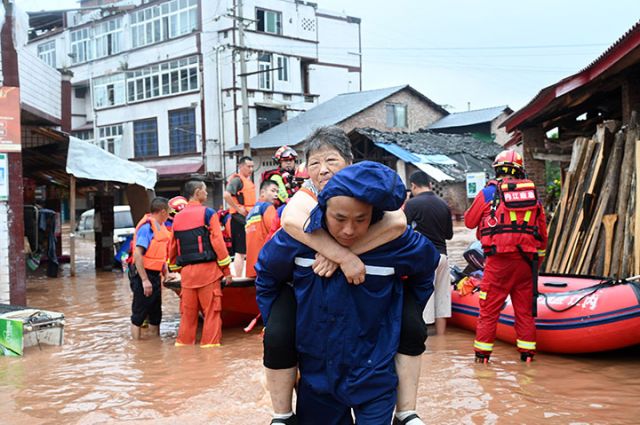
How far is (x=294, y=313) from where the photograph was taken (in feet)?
9.12

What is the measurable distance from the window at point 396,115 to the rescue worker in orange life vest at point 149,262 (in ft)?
88.9

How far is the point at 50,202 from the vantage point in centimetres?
1966

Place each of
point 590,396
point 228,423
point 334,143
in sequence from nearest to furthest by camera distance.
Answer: point 334,143
point 228,423
point 590,396

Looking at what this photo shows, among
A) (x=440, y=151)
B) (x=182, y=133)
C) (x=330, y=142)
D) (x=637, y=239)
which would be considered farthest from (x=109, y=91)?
(x=330, y=142)

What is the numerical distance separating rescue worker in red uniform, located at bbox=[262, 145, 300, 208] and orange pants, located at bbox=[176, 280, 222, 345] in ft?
3.91

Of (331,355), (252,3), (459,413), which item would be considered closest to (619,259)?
(459,413)

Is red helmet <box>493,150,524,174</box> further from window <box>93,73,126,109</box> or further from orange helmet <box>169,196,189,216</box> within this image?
window <box>93,73,126,109</box>

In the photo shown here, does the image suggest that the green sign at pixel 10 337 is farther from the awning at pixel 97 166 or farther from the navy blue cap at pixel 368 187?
the awning at pixel 97 166

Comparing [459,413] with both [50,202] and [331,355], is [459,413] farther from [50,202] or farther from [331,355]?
[50,202]

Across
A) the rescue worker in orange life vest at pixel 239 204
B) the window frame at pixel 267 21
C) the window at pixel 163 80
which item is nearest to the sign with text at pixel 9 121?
the rescue worker in orange life vest at pixel 239 204

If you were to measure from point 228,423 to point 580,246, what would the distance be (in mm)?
5743

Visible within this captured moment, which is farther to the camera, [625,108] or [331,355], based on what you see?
[625,108]

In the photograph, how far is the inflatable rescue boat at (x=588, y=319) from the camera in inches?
221

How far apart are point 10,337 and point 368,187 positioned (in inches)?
234
